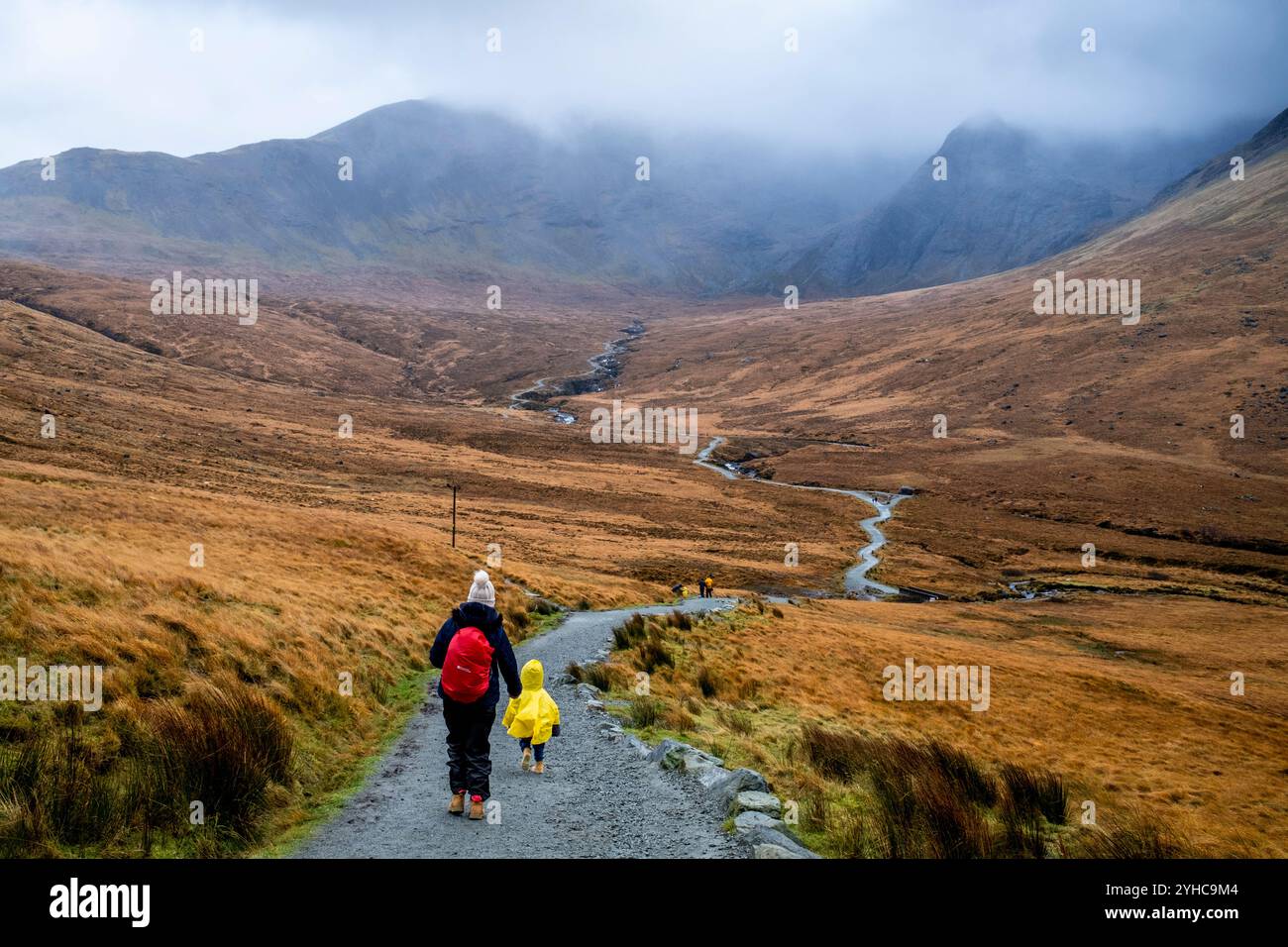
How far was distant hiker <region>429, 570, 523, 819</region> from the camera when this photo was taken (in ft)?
24.6

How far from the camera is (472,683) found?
750 cm

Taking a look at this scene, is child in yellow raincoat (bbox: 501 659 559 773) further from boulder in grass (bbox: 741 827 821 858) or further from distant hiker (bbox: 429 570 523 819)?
boulder in grass (bbox: 741 827 821 858)

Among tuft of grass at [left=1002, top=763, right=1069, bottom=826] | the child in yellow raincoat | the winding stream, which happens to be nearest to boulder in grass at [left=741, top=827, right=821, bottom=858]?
the child in yellow raincoat

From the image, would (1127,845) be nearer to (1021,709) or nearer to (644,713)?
(644,713)

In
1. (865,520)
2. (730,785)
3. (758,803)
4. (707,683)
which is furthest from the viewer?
(865,520)

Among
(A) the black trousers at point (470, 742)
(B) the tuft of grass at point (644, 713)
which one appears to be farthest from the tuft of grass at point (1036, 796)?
(A) the black trousers at point (470, 742)

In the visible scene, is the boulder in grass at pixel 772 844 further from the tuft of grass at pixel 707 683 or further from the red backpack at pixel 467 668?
the tuft of grass at pixel 707 683

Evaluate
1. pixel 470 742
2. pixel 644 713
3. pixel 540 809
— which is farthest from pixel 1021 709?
pixel 470 742

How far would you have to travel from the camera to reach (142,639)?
10.7 m

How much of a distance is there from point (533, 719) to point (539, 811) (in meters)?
1.77

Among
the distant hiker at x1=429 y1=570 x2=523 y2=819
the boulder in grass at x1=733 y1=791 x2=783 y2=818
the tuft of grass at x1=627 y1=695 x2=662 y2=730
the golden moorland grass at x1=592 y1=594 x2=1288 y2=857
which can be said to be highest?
the distant hiker at x1=429 y1=570 x2=523 y2=819

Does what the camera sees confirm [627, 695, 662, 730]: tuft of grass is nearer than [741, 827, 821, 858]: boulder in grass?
No

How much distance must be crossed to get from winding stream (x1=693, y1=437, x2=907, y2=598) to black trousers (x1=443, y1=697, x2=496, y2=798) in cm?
4839
